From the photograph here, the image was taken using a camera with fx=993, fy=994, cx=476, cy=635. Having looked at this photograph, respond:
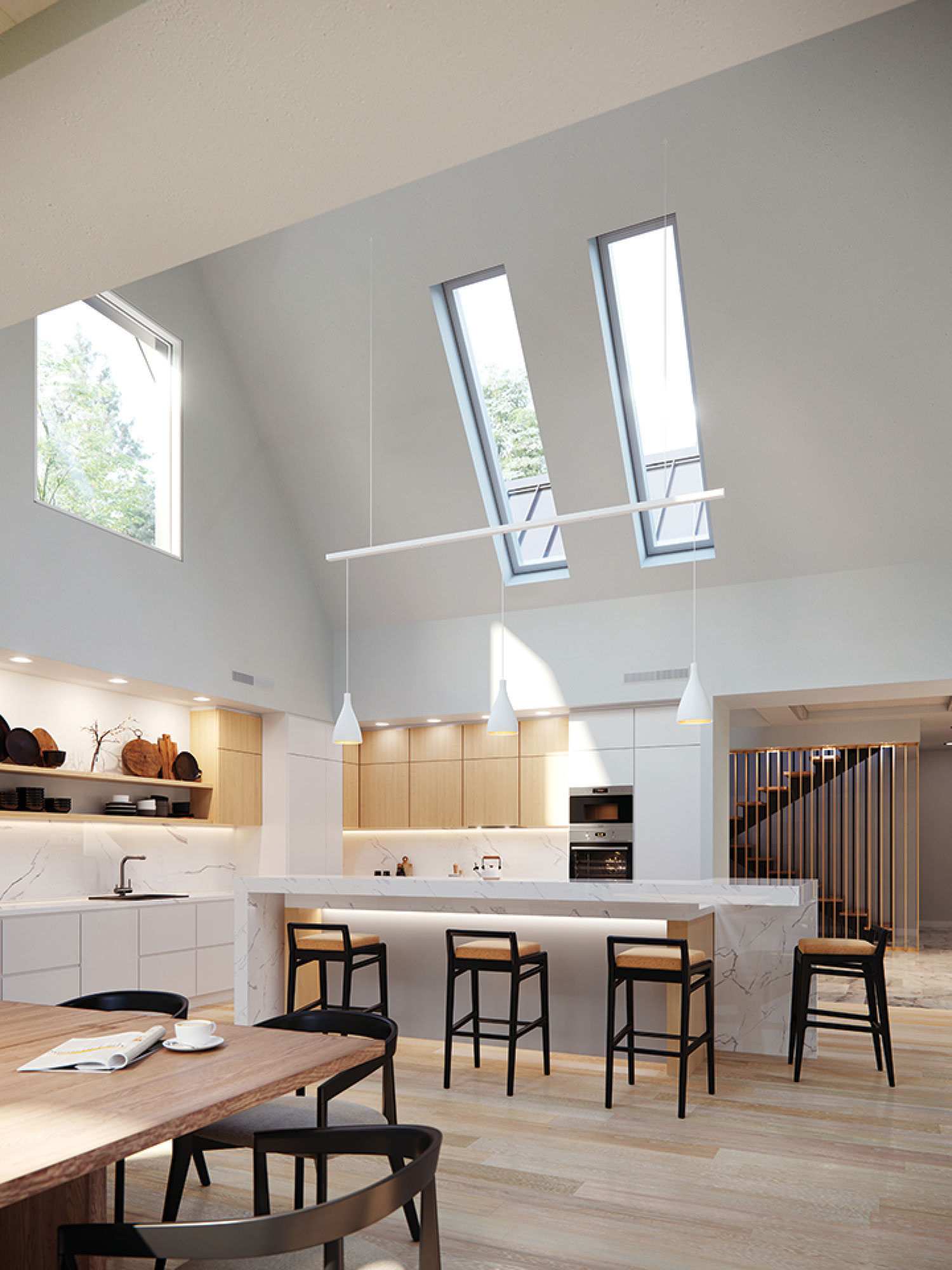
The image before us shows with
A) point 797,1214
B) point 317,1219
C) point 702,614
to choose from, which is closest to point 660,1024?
point 797,1214

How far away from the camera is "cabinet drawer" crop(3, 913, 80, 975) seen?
212 inches

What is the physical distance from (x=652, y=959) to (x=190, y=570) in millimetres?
4250

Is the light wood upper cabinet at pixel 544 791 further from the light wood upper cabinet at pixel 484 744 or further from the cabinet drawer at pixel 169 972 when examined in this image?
the cabinet drawer at pixel 169 972

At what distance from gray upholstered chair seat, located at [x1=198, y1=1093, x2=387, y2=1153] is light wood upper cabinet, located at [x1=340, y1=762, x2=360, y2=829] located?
6007 millimetres

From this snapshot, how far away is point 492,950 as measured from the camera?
4.74 metres

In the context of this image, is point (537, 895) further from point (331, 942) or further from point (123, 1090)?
point (123, 1090)

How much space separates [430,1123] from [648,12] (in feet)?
12.7

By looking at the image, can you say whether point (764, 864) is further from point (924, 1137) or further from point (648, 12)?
point (648, 12)

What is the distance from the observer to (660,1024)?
4914 mm

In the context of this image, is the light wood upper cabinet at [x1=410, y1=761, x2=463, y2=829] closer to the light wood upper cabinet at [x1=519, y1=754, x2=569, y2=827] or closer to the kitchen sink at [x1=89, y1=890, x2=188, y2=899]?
the light wood upper cabinet at [x1=519, y1=754, x2=569, y2=827]

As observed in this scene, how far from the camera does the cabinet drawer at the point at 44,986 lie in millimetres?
5371

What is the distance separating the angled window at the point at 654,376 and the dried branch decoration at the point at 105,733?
12.9 ft

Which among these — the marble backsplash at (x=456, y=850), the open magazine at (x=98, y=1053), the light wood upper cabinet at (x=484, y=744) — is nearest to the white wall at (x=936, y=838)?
the marble backsplash at (x=456, y=850)

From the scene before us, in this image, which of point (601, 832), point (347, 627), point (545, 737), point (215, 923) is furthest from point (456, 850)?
point (215, 923)
